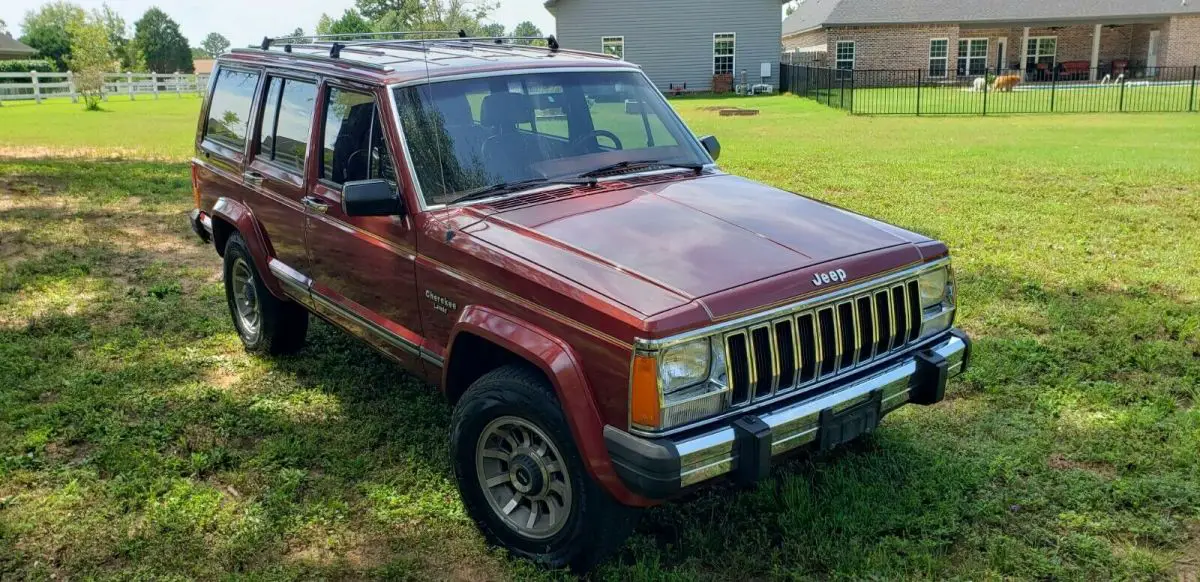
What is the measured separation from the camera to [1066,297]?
274 inches

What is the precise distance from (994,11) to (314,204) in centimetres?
4047

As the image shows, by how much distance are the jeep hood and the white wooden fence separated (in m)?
31.2

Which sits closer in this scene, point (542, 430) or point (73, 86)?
point (542, 430)

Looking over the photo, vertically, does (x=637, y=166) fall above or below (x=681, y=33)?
below

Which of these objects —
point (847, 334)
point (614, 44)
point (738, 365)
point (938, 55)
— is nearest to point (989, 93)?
point (938, 55)

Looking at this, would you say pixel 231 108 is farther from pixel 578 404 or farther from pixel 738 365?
pixel 738 365

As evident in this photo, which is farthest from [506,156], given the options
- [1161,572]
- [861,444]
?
[1161,572]

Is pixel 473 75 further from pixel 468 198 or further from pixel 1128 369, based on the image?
pixel 1128 369

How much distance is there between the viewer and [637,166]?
186 inches

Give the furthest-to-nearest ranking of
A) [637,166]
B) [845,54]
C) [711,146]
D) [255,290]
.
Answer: [845,54] < [255,290] < [711,146] < [637,166]

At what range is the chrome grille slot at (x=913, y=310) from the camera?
3887 mm

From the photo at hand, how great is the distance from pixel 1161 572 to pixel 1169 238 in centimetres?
628

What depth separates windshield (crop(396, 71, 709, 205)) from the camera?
4.31 metres

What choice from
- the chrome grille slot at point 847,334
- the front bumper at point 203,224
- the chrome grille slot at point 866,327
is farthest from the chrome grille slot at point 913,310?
the front bumper at point 203,224
